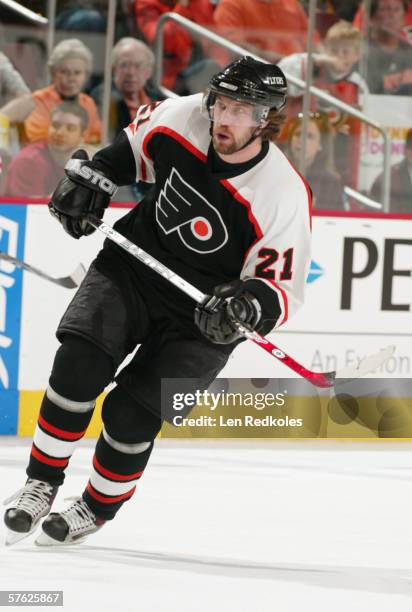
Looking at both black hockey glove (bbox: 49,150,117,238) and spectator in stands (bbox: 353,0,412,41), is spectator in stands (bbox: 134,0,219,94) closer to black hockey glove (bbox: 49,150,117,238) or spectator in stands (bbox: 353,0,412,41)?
spectator in stands (bbox: 353,0,412,41)

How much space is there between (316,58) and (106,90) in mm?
821

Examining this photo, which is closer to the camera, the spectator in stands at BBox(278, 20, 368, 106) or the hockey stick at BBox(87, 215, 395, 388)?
the hockey stick at BBox(87, 215, 395, 388)

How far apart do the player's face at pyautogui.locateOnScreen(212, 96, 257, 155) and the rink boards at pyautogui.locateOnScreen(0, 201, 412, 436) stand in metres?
1.79

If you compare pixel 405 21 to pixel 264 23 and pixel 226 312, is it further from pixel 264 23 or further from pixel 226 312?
pixel 226 312

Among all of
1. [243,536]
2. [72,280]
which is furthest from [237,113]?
[72,280]

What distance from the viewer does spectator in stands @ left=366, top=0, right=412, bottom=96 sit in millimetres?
4914

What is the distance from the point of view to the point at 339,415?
16.1 ft

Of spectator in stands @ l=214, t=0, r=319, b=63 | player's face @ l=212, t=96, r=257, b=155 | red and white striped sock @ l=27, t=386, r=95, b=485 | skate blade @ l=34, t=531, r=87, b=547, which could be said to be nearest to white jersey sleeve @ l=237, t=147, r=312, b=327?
player's face @ l=212, t=96, r=257, b=155

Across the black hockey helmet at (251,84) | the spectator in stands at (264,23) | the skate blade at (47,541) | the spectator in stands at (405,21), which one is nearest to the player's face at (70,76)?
the spectator in stands at (264,23)

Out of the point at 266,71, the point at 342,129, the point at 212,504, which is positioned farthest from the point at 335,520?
the point at 342,129

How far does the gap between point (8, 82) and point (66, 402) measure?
1924mm

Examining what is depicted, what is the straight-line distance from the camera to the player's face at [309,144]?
4.84m

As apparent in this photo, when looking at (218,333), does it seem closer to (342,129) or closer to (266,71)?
(266,71)

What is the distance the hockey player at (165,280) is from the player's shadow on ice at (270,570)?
0.12m
